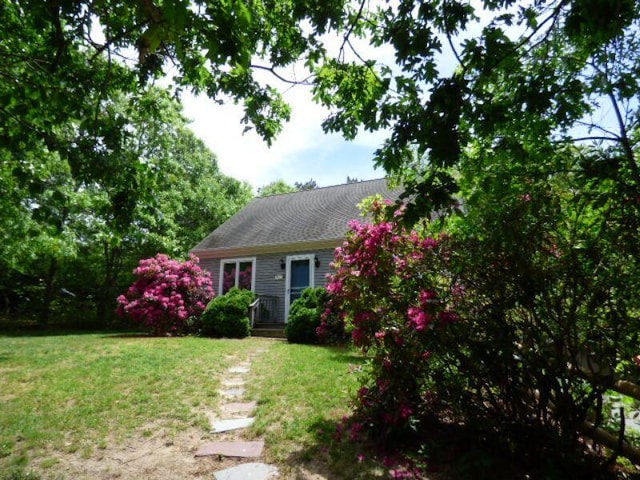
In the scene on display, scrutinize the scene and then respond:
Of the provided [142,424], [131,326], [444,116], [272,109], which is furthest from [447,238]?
[131,326]

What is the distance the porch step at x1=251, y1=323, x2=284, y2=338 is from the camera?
452 inches

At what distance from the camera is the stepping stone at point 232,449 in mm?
3293

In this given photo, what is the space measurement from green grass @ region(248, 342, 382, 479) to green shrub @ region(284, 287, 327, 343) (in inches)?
95.2

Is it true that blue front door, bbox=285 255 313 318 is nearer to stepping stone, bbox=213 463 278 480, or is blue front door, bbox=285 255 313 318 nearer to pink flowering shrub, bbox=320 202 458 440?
pink flowering shrub, bbox=320 202 458 440

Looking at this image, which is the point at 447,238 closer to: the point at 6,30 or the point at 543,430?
the point at 543,430

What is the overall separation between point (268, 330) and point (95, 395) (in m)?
7.01

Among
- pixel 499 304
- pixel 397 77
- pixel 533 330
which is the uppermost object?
pixel 397 77

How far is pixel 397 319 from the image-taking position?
11.5ft

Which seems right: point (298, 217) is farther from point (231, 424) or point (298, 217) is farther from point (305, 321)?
point (231, 424)

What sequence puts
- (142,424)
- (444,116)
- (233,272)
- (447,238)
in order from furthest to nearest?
(233,272) < (142,424) < (447,238) < (444,116)

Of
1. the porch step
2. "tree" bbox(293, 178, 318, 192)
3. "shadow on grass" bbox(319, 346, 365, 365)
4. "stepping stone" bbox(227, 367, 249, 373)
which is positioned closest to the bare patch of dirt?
"stepping stone" bbox(227, 367, 249, 373)

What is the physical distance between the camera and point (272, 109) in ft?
14.9

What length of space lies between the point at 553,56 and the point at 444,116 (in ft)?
6.94

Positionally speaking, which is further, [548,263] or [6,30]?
[6,30]
